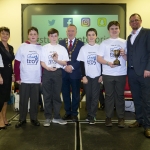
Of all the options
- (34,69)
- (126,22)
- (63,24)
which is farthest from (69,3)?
(34,69)

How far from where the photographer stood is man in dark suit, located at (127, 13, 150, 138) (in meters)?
2.71

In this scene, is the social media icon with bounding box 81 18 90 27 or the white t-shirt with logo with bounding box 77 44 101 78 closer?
the white t-shirt with logo with bounding box 77 44 101 78

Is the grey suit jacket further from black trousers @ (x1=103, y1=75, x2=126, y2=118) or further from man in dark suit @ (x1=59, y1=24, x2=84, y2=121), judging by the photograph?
man in dark suit @ (x1=59, y1=24, x2=84, y2=121)

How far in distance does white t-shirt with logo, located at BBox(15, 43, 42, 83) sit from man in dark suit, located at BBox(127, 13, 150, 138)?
1.36 m

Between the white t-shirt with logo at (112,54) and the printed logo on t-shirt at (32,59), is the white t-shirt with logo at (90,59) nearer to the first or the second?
the white t-shirt with logo at (112,54)

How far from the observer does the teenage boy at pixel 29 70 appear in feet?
9.86

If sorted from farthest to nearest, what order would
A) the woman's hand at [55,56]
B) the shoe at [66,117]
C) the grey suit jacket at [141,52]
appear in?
the shoe at [66,117] < the woman's hand at [55,56] < the grey suit jacket at [141,52]

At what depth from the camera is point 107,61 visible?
116 inches

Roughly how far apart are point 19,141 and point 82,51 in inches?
62.7

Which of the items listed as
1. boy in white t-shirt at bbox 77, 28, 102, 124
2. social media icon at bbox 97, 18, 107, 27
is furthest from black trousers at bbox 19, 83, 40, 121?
social media icon at bbox 97, 18, 107, 27

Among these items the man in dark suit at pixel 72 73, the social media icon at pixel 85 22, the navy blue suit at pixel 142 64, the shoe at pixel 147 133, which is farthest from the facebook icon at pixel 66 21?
the shoe at pixel 147 133

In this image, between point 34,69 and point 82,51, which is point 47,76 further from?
point 82,51

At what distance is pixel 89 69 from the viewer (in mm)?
3146

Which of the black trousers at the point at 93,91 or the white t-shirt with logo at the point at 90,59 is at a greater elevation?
the white t-shirt with logo at the point at 90,59
